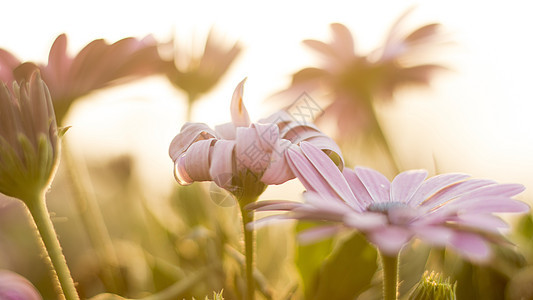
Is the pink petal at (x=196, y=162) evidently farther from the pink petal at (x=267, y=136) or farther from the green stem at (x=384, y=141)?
the green stem at (x=384, y=141)

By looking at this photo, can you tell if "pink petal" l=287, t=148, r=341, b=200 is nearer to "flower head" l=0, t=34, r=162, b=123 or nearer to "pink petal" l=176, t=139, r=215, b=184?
"pink petal" l=176, t=139, r=215, b=184

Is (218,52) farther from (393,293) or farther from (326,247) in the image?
(393,293)

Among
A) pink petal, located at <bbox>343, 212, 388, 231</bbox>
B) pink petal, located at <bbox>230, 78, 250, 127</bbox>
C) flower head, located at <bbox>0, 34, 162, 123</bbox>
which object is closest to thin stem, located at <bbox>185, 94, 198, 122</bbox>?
flower head, located at <bbox>0, 34, 162, 123</bbox>

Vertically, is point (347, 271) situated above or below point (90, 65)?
below

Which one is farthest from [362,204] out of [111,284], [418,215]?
[111,284]

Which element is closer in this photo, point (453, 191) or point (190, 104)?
point (453, 191)

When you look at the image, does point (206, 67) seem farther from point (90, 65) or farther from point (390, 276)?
point (390, 276)

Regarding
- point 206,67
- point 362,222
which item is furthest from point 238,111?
point 206,67
